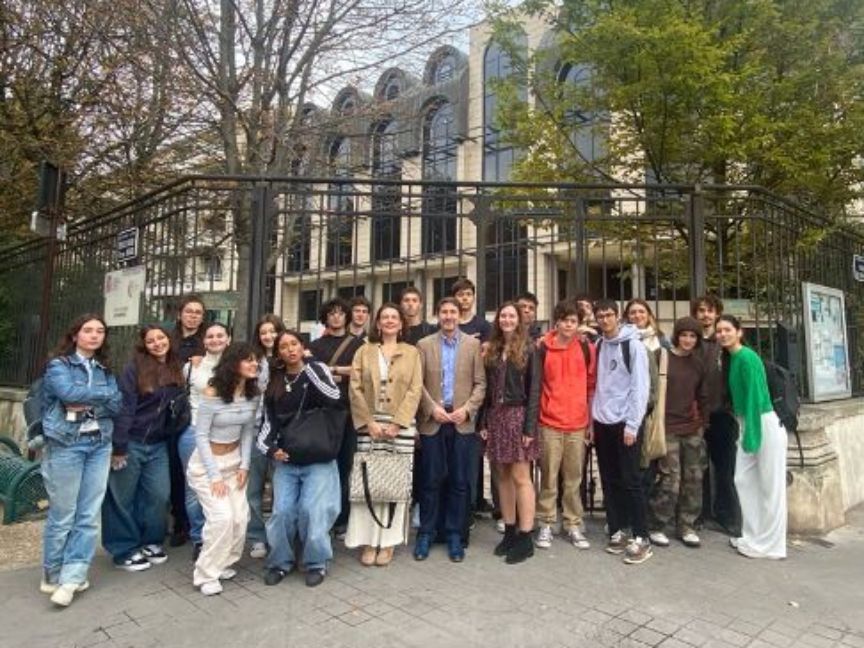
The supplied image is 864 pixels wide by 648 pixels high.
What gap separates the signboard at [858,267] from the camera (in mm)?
8180

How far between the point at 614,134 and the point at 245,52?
5.43 meters

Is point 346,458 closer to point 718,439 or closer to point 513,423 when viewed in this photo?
point 513,423

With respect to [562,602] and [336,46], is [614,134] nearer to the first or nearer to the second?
[336,46]

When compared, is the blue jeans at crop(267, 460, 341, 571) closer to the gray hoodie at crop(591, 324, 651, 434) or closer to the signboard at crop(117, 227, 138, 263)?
the gray hoodie at crop(591, 324, 651, 434)

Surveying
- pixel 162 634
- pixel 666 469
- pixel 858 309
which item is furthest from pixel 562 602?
pixel 858 309

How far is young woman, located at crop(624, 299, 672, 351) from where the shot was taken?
5454mm

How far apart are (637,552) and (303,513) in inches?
94.4

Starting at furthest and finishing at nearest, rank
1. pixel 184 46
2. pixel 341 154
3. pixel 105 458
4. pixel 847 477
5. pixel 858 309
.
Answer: pixel 341 154
pixel 184 46
pixel 858 309
pixel 847 477
pixel 105 458

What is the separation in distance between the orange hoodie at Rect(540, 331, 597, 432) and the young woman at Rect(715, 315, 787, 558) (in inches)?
47.2

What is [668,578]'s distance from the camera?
15.3 ft

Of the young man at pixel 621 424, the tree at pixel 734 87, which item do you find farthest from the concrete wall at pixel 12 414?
the tree at pixel 734 87

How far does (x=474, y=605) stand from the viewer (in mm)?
4137

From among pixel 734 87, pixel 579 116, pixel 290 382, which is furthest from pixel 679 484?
pixel 579 116

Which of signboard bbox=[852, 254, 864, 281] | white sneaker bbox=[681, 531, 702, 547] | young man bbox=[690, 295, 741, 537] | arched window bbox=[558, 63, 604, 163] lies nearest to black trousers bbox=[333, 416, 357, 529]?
white sneaker bbox=[681, 531, 702, 547]
